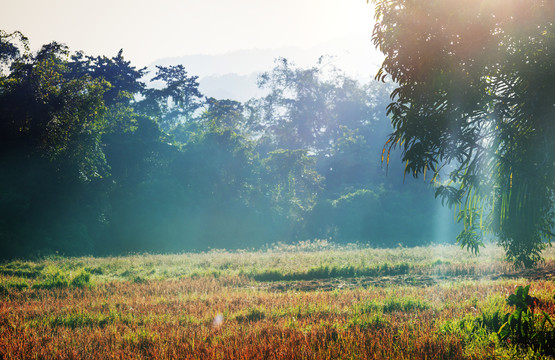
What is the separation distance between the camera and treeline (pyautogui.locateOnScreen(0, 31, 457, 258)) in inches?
1060

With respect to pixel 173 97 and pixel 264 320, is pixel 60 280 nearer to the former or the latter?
pixel 264 320

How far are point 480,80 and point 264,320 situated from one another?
6.98 m

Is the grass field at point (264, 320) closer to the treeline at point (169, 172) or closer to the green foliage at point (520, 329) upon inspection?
the green foliage at point (520, 329)

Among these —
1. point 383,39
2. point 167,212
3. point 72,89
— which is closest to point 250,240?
point 167,212

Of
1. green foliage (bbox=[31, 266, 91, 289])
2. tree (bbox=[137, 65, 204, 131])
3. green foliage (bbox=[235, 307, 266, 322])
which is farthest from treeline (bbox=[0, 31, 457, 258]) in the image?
green foliage (bbox=[235, 307, 266, 322])

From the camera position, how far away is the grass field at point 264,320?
6020mm

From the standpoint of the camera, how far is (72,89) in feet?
90.3

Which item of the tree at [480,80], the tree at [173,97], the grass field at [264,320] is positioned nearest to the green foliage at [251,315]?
the grass field at [264,320]

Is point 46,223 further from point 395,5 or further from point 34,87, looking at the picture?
point 395,5

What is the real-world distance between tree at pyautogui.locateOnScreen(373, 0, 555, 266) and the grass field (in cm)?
281

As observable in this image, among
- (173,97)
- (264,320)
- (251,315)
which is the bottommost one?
(251,315)

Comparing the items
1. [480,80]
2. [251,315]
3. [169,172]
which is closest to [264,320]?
[251,315]

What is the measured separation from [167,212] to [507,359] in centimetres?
3458

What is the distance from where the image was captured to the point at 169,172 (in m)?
38.9
